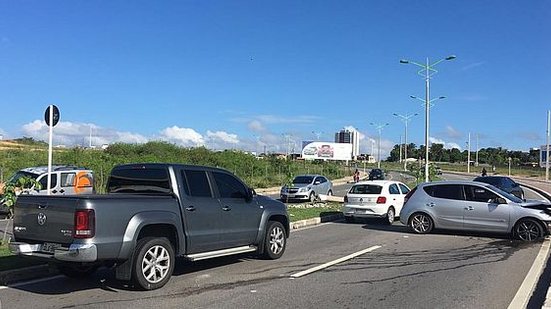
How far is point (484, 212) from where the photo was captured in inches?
595

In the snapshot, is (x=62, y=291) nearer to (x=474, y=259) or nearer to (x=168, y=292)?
(x=168, y=292)

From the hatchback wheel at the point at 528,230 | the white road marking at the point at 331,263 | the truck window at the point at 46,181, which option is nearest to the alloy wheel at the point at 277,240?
the white road marking at the point at 331,263

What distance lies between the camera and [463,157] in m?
198

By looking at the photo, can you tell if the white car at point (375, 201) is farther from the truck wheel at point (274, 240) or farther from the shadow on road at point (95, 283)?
the shadow on road at point (95, 283)

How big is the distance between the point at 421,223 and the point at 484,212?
5.96 feet

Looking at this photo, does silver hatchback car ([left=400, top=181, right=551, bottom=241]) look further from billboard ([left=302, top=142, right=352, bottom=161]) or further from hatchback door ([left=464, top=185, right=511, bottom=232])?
billboard ([left=302, top=142, right=352, bottom=161])

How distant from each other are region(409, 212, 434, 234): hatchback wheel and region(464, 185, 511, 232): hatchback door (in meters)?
1.06

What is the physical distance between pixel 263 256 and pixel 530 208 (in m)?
7.86

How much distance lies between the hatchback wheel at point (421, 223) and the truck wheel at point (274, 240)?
605 centimetres

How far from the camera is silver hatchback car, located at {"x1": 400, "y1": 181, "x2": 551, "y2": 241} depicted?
14.6 meters

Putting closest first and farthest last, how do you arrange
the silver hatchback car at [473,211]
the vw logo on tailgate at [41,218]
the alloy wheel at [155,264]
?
the vw logo on tailgate at [41,218] → the alloy wheel at [155,264] → the silver hatchback car at [473,211]

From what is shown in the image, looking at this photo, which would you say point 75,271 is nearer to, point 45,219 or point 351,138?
point 45,219

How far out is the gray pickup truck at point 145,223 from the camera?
762cm

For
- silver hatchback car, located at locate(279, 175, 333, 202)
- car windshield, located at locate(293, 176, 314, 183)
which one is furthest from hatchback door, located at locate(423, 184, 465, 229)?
car windshield, located at locate(293, 176, 314, 183)
